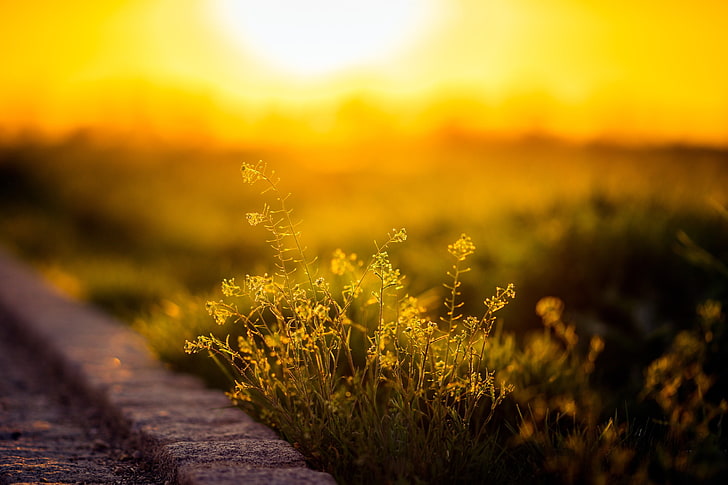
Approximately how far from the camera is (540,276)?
523cm

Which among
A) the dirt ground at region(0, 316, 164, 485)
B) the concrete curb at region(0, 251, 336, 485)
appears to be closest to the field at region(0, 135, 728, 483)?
the concrete curb at region(0, 251, 336, 485)

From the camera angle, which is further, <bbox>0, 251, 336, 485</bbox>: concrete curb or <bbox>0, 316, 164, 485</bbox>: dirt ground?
<bbox>0, 316, 164, 485</bbox>: dirt ground

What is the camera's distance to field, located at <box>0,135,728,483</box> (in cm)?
263

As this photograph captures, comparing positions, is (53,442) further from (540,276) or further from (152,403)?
(540,276)

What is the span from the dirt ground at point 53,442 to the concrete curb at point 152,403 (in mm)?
66

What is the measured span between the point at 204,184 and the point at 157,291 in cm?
772

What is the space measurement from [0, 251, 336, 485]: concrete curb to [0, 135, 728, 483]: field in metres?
0.18

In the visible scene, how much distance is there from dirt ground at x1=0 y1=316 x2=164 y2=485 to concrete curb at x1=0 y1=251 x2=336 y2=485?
0.22 feet

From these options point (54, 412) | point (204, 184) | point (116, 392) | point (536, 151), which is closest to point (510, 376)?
point (116, 392)

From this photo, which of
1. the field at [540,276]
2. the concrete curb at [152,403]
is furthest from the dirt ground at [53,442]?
the field at [540,276]

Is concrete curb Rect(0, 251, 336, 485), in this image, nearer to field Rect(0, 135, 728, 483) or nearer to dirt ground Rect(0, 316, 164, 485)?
dirt ground Rect(0, 316, 164, 485)

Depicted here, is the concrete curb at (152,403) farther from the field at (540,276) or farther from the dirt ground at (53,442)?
the field at (540,276)

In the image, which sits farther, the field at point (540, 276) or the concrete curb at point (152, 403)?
the field at point (540, 276)

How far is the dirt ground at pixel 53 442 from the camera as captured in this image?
8.33ft
